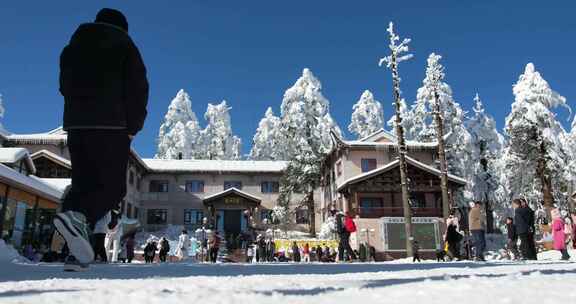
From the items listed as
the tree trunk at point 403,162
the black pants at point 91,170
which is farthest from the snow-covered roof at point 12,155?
the black pants at point 91,170

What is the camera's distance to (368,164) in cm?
3788

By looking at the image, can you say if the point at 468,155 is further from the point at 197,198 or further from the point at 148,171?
the point at 148,171

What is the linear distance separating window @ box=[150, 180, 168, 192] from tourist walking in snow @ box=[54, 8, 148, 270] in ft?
131

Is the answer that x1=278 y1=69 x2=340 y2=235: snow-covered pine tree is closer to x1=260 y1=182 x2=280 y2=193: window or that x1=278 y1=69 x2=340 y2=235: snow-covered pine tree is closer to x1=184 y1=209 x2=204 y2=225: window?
x1=260 y1=182 x2=280 y2=193: window

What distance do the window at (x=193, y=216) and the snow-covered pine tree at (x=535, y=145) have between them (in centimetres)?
2564

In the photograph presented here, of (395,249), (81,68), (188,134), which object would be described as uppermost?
(188,134)

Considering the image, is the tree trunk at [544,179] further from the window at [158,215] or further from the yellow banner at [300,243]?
the window at [158,215]

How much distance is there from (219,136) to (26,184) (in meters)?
41.4

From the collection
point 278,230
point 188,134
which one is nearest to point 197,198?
point 278,230

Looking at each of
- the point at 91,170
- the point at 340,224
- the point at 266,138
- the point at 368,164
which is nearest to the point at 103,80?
the point at 91,170

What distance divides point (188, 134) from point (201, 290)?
53.1 meters

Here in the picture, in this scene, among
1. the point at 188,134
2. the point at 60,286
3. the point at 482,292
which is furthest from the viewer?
the point at 188,134

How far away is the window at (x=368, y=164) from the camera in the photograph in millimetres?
37750

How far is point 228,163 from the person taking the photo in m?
44.2
